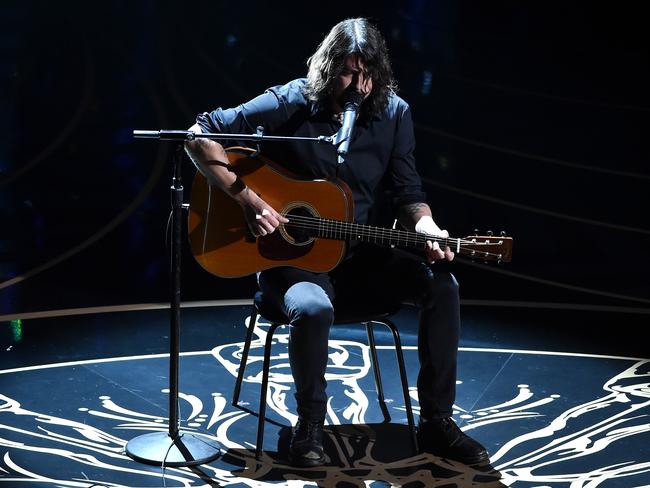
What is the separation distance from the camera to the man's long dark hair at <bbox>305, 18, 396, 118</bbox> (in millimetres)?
3908

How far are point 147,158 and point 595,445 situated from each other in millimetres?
5160

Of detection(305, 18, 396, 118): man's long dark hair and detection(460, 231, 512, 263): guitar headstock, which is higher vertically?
detection(305, 18, 396, 118): man's long dark hair

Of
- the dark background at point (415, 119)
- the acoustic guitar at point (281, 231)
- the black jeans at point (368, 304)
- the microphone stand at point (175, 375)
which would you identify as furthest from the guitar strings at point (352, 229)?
the dark background at point (415, 119)

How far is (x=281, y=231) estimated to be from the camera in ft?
12.7

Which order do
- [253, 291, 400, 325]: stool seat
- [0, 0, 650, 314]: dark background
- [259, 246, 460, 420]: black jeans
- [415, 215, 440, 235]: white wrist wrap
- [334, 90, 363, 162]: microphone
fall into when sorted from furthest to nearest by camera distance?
[0, 0, 650, 314]: dark background, [415, 215, 440, 235]: white wrist wrap, [253, 291, 400, 325]: stool seat, [259, 246, 460, 420]: black jeans, [334, 90, 363, 162]: microphone

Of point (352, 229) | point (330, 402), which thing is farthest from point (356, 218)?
point (330, 402)

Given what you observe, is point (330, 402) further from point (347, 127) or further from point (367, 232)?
point (347, 127)

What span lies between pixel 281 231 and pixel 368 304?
41cm

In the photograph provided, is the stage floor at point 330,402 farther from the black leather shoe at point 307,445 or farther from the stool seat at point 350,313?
the stool seat at point 350,313

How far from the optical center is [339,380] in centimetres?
470

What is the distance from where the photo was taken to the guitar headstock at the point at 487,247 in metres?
3.87

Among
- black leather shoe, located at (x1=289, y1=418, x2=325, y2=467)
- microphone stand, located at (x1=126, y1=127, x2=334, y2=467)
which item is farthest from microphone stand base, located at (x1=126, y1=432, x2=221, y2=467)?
black leather shoe, located at (x1=289, y1=418, x2=325, y2=467)

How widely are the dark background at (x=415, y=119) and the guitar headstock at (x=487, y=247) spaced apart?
2208 millimetres

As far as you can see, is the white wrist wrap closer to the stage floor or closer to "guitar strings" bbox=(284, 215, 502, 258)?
"guitar strings" bbox=(284, 215, 502, 258)
